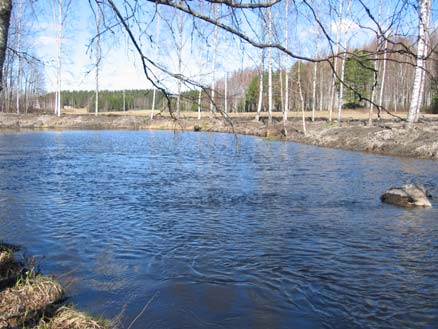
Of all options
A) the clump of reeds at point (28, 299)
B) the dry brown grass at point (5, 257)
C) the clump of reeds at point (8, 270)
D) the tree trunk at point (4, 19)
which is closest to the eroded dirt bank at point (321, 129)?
the tree trunk at point (4, 19)

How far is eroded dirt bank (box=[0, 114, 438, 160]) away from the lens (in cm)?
2314

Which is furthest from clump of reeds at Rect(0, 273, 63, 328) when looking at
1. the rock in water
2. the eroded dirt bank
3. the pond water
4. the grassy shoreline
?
the rock in water

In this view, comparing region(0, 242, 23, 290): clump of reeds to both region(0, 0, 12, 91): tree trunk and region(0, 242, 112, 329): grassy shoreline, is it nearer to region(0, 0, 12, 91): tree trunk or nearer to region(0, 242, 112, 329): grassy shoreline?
region(0, 242, 112, 329): grassy shoreline

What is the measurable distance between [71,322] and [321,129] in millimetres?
31747

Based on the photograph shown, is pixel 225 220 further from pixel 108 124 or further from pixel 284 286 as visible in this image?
pixel 108 124

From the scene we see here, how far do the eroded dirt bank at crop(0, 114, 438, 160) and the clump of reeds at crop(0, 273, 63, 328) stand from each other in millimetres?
2635

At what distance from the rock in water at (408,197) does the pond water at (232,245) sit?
1.22 feet

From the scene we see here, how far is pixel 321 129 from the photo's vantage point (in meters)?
34.5

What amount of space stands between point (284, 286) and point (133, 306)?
7.22 feet

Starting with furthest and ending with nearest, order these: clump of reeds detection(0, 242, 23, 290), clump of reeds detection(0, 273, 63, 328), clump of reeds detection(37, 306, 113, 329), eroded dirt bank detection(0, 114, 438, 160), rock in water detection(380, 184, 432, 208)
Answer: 1. eroded dirt bank detection(0, 114, 438, 160)
2. rock in water detection(380, 184, 432, 208)
3. clump of reeds detection(0, 242, 23, 290)
4. clump of reeds detection(0, 273, 63, 328)
5. clump of reeds detection(37, 306, 113, 329)

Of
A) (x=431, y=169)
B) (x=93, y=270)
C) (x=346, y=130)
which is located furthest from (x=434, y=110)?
(x=93, y=270)

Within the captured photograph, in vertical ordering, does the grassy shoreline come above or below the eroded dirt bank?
below

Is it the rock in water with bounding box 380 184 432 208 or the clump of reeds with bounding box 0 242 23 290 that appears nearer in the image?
the clump of reeds with bounding box 0 242 23 290

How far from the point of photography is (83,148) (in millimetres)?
27672
